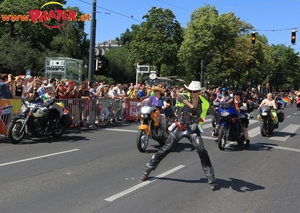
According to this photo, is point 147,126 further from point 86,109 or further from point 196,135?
point 86,109

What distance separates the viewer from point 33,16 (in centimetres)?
4056

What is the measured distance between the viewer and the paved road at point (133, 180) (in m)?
5.23

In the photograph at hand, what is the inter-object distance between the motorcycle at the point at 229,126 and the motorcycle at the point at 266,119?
223 cm

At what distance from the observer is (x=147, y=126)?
9406mm

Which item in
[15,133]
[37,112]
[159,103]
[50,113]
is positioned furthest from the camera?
[50,113]

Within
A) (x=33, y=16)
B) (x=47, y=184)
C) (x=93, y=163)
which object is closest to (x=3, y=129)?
(x=93, y=163)

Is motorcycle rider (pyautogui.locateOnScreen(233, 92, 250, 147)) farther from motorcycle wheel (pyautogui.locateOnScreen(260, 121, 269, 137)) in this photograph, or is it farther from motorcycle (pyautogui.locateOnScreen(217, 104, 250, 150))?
motorcycle wheel (pyautogui.locateOnScreen(260, 121, 269, 137))

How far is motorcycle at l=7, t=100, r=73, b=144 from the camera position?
10.1 metres

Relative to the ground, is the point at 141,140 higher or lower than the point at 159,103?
lower

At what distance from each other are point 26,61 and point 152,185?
42591 mm

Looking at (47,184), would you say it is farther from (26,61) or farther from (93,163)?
(26,61)

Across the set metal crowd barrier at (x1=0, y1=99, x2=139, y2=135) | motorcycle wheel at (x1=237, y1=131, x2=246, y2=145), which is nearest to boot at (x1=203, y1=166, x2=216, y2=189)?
motorcycle wheel at (x1=237, y1=131, x2=246, y2=145)

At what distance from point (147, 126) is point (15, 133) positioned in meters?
3.67

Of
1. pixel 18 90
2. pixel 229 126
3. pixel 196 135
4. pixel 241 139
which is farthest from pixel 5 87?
pixel 196 135
